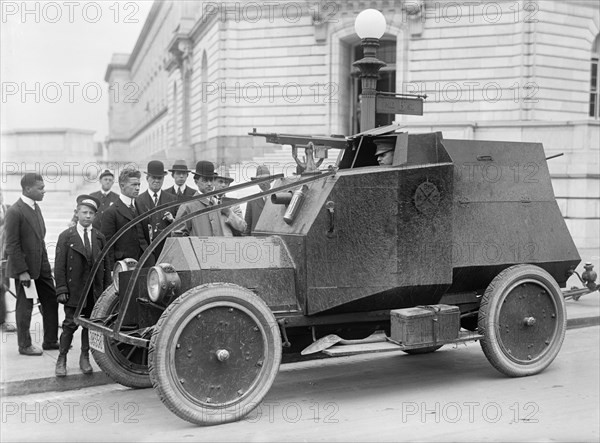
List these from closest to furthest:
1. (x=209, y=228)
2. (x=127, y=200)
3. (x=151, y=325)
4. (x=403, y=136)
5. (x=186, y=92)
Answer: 1. (x=151, y=325)
2. (x=403, y=136)
3. (x=209, y=228)
4. (x=127, y=200)
5. (x=186, y=92)

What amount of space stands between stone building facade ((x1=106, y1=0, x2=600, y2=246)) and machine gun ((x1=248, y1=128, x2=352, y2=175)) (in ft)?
58.0

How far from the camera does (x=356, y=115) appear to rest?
3241cm

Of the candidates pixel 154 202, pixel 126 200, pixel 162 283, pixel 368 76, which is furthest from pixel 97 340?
pixel 368 76

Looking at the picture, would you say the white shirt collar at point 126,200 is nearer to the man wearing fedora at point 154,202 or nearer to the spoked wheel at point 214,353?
the man wearing fedora at point 154,202

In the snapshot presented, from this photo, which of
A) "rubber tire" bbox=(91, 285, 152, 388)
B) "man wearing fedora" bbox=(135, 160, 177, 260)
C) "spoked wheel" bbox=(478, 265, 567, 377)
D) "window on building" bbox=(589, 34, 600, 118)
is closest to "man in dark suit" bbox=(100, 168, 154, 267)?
"man wearing fedora" bbox=(135, 160, 177, 260)

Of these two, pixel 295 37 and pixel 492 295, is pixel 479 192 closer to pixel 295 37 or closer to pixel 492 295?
pixel 492 295

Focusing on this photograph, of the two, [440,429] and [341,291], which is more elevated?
[341,291]

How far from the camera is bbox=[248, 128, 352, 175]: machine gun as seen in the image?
23.2ft

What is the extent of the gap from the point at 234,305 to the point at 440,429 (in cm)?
181

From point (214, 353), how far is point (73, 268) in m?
2.29

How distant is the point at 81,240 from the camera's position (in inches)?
307

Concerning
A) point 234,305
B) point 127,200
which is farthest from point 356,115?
point 234,305

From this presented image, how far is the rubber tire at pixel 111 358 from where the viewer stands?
7.05 m

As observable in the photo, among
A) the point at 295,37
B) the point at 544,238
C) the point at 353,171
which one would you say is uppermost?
the point at 295,37
